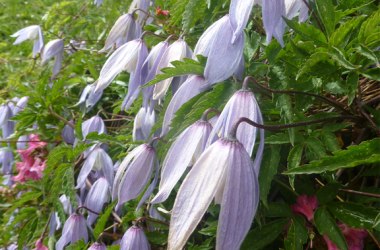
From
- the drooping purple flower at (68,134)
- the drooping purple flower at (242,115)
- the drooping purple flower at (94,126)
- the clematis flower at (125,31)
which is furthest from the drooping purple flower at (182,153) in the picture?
the drooping purple flower at (68,134)

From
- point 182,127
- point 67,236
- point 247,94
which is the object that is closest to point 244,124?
point 247,94

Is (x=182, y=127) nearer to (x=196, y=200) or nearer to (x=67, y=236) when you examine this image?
(x=196, y=200)

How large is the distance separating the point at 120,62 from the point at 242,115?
41 cm

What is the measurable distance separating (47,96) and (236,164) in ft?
3.41

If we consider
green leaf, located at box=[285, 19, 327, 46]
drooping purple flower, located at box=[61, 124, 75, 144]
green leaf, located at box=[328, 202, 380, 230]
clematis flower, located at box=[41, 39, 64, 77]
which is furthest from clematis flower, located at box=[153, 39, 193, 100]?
clematis flower, located at box=[41, 39, 64, 77]

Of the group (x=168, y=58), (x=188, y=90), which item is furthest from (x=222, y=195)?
(x=168, y=58)

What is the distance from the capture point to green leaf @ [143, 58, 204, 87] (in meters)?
0.83

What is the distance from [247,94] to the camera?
2.31ft

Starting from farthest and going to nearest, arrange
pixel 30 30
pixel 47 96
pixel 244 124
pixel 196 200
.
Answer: pixel 30 30 → pixel 47 96 → pixel 244 124 → pixel 196 200

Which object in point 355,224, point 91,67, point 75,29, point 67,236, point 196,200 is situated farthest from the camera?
point 75,29

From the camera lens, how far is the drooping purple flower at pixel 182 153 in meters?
0.67

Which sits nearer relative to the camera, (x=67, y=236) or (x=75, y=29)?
(x=67, y=236)

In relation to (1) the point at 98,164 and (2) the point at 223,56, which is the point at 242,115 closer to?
(2) the point at 223,56

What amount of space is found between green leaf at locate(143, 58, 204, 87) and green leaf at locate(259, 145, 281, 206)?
17cm
